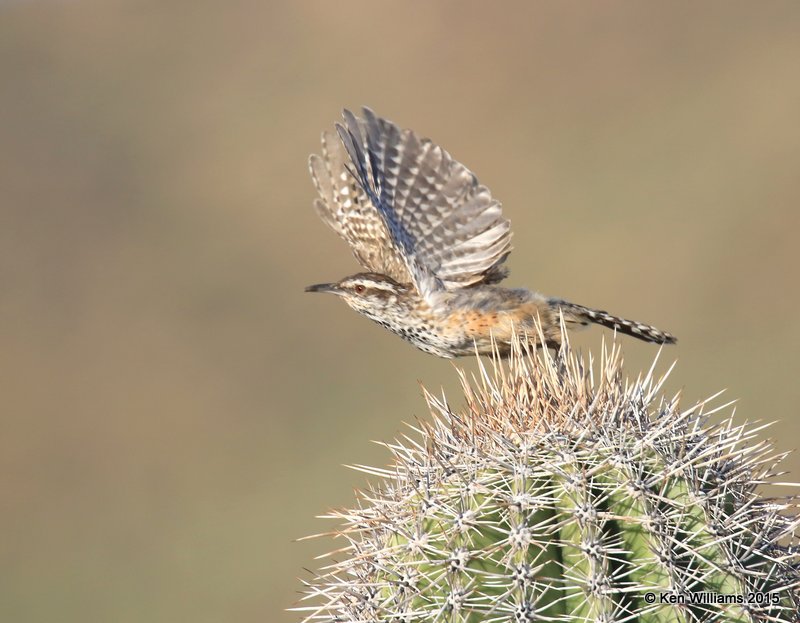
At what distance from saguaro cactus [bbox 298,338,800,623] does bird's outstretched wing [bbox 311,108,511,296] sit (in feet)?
8.47

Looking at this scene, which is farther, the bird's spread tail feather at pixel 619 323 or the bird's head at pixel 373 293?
the bird's head at pixel 373 293

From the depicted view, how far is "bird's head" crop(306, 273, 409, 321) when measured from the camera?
548cm

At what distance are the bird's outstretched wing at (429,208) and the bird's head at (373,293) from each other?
0.39 ft

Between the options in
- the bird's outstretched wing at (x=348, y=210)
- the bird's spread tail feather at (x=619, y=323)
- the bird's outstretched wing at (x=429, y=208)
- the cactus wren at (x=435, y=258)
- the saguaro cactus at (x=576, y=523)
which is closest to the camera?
the saguaro cactus at (x=576, y=523)

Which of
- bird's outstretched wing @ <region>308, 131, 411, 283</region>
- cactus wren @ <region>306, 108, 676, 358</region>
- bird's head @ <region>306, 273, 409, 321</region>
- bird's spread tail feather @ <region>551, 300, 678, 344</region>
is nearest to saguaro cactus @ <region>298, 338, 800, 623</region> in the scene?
bird's spread tail feather @ <region>551, 300, 678, 344</region>

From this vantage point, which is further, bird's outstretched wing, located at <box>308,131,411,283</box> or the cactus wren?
bird's outstretched wing, located at <box>308,131,411,283</box>


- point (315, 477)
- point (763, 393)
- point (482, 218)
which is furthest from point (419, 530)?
point (315, 477)

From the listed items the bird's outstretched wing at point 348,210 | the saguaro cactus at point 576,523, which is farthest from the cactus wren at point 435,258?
the saguaro cactus at point 576,523

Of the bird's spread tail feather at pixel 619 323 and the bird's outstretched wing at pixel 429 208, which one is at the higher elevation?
the bird's outstretched wing at pixel 429 208

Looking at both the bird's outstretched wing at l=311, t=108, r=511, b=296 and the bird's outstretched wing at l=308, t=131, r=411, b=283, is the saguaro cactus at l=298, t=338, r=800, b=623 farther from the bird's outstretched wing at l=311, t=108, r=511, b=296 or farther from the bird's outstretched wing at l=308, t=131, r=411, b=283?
the bird's outstretched wing at l=308, t=131, r=411, b=283

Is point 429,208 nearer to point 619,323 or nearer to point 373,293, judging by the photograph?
point 373,293

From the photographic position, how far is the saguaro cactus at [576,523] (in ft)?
8.11

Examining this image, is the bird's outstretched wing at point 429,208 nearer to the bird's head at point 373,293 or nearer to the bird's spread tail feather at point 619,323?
the bird's head at point 373,293

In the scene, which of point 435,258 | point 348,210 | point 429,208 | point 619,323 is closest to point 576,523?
point 619,323
